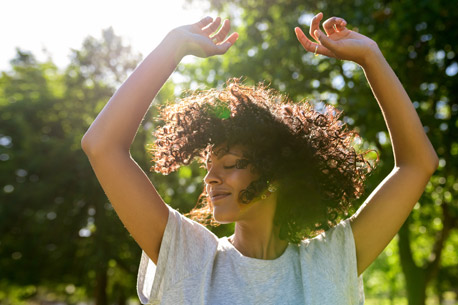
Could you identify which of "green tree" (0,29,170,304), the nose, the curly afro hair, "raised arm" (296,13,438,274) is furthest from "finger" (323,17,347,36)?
"green tree" (0,29,170,304)

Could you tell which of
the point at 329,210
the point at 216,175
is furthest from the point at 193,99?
the point at 329,210

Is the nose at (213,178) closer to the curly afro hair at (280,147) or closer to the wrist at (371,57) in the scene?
the curly afro hair at (280,147)

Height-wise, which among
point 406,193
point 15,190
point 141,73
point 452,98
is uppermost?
point 141,73

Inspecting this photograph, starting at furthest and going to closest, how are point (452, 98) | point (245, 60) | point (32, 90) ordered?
point (32, 90), point (245, 60), point (452, 98)

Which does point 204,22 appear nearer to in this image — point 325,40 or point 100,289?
point 325,40

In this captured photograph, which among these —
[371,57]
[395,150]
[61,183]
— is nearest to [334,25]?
[371,57]

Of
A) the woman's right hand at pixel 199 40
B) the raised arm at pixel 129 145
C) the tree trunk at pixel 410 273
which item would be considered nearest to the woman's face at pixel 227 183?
the raised arm at pixel 129 145

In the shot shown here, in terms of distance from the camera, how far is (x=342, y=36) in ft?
6.98

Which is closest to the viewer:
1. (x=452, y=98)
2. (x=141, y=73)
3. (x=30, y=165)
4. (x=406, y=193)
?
(x=141, y=73)

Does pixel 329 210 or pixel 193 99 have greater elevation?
pixel 193 99

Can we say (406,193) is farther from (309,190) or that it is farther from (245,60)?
(245,60)

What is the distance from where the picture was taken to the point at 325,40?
2.04m

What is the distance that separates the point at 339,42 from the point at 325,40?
0.08 m

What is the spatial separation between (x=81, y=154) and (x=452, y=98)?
11.8 meters
